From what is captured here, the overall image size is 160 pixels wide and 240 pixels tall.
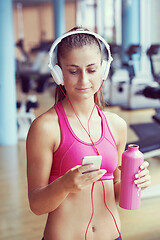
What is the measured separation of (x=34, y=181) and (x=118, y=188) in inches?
12.7

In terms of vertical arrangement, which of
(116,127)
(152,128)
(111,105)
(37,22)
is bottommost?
(111,105)

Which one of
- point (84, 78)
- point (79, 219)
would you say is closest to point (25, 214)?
point (79, 219)

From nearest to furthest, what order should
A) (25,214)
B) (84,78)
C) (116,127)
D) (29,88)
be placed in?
(84,78), (116,127), (25,214), (29,88)

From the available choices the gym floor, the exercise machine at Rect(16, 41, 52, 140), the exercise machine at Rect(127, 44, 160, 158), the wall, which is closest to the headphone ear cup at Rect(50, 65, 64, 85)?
the gym floor

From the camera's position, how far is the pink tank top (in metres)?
0.96

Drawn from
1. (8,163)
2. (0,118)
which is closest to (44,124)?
(8,163)

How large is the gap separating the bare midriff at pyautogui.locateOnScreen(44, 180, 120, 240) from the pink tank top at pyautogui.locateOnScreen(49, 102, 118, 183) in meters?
0.09

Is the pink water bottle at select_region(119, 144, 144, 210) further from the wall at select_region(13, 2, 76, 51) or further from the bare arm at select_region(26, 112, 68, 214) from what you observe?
the wall at select_region(13, 2, 76, 51)

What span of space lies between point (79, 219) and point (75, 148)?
0.24m

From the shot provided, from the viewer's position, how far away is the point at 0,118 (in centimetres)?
424

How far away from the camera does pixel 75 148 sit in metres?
0.96

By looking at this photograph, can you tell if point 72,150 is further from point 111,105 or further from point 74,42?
point 111,105

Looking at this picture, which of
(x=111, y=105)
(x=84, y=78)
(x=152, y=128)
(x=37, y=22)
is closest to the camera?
(x=84, y=78)

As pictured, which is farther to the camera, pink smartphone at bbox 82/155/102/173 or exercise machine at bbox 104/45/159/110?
exercise machine at bbox 104/45/159/110
